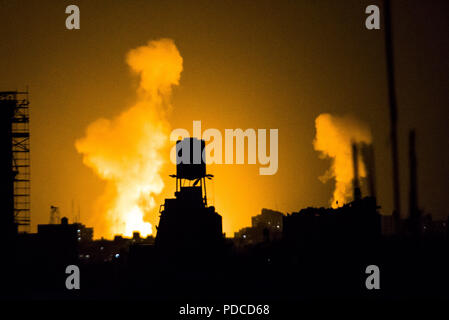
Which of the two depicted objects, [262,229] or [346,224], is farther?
[262,229]

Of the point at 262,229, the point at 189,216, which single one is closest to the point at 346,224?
the point at 189,216

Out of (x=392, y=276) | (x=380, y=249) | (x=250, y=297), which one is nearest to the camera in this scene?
(x=250, y=297)

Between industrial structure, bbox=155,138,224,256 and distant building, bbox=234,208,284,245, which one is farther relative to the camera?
distant building, bbox=234,208,284,245

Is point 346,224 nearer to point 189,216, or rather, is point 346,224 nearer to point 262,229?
point 189,216

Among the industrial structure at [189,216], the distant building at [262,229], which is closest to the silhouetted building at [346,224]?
the industrial structure at [189,216]

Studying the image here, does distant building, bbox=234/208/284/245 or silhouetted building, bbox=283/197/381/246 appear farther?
distant building, bbox=234/208/284/245

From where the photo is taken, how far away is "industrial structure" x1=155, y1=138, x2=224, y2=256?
81312mm

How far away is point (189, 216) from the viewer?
82688 millimetres

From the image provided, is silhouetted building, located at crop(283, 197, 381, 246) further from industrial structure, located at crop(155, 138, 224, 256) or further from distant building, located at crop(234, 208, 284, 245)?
distant building, located at crop(234, 208, 284, 245)

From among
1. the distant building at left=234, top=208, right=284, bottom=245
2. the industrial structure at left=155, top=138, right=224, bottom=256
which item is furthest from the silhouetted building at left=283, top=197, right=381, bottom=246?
the distant building at left=234, top=208, right=284, bottom=245
